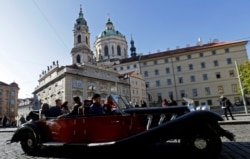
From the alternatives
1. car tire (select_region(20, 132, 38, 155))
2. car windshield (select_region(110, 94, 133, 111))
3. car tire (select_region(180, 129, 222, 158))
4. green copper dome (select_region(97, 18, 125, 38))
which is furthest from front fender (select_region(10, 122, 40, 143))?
green copper dome (select_region(97, 18, 125, 38))

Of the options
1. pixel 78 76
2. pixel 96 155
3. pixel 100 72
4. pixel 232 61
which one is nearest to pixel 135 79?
pixel 100 72

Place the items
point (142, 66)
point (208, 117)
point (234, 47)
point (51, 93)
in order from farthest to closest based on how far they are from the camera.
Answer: point (142, 66) < point (234, 47) < point (51, 93) < point (208, 117)

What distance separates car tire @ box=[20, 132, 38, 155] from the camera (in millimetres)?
6109

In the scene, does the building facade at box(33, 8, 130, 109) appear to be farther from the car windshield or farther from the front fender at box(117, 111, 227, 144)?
the front fender at box(117, 111, 227, 144)

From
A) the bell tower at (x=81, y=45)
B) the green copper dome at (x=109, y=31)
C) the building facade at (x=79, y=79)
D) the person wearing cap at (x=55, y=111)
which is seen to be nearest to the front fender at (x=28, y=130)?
the person wearing cap at (x=55, y=111)

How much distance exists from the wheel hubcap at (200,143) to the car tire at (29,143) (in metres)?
4.45

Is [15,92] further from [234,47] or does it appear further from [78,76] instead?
[234,47]

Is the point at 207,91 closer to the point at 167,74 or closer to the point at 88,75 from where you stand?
the point at 167,74

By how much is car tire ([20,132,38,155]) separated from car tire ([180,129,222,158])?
4.28 meters

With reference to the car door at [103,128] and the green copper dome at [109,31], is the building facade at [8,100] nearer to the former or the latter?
the green copper dome at [109,31]

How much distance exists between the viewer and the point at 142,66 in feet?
224

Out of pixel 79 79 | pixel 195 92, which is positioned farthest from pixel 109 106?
pixel 195 92

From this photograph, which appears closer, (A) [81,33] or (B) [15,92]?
(A) [81,33]

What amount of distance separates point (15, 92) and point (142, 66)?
1914 inches
